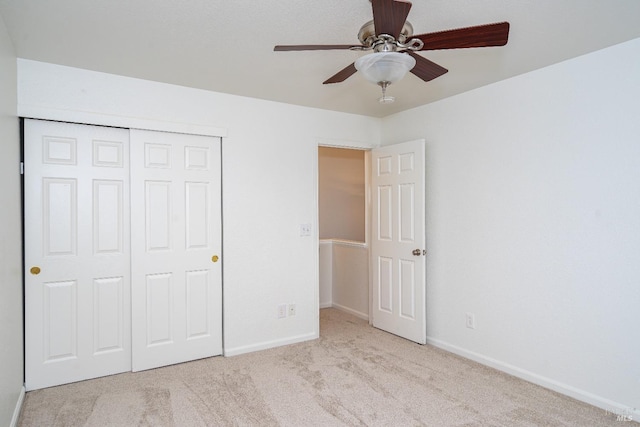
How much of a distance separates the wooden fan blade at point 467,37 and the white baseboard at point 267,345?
2885 millimetres

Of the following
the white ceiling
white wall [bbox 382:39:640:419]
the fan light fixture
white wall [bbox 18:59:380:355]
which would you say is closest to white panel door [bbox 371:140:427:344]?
white wall [bbox 382:39:640:419]

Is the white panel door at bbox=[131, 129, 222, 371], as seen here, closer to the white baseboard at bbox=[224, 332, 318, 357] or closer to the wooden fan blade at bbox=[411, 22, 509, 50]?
the white baseboard at bbox=[224, 332, 318, 357]

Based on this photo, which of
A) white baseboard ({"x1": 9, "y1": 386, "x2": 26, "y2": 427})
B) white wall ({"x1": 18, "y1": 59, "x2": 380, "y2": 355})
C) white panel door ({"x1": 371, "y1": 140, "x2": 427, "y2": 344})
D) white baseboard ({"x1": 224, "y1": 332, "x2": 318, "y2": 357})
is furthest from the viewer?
white panel door ({"x1": 371, "y1": 140, "x2": 427, "y2": 344})

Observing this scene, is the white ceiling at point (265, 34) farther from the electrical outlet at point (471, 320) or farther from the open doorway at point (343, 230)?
the open doorway at point (343, 230)

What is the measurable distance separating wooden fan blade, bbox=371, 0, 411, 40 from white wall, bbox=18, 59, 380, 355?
6.74 ft

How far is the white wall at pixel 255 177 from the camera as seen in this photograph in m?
3.00

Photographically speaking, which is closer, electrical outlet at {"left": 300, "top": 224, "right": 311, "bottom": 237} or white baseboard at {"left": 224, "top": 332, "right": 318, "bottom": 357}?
white baseboard at {"left": 224, "top": 332, "right": 318, "bottom": 357}

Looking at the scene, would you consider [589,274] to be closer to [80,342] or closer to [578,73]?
[578,73]

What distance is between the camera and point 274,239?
3.67 m

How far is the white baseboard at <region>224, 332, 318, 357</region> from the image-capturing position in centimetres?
342

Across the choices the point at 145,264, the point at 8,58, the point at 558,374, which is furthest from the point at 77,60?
the point at 558,374

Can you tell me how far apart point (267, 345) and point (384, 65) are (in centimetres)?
282

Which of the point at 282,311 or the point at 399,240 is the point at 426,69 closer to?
the point at 399,240

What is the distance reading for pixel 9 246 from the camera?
227 centimetres
